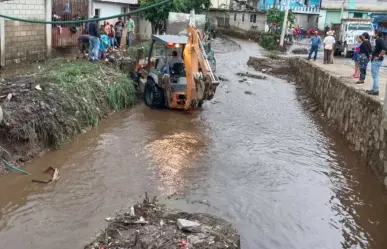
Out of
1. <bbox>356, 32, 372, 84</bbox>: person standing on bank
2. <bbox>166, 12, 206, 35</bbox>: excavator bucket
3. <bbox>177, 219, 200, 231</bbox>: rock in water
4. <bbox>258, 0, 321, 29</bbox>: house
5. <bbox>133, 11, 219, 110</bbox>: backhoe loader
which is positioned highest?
<bbox>258, 0, 321, 29</bbox>: house

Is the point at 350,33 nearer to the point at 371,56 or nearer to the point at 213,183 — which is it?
the point at 371,56

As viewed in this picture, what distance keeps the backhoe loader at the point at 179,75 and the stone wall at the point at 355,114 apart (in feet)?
11.4

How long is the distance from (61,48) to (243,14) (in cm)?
3197

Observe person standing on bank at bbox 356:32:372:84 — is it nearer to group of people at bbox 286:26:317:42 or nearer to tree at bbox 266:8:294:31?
tree at bbox 266:8:294:31

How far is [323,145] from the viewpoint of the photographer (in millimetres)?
10953

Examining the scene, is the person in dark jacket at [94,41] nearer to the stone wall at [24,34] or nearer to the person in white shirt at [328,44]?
the stone wall at [24,34]

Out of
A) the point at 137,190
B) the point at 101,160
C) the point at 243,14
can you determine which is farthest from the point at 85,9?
the point at 243,14

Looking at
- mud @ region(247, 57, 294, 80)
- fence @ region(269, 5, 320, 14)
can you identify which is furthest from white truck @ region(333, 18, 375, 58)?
fence @ region(269, 5, 320, 14)

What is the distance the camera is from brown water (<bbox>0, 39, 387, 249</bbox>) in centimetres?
608

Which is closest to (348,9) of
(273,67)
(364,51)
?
(273,67)

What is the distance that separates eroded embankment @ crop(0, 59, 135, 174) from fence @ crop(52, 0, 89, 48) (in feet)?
15.3

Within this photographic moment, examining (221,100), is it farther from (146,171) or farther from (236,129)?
(146,171)

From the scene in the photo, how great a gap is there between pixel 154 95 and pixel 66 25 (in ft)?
22.3

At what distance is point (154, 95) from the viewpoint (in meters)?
12.5
